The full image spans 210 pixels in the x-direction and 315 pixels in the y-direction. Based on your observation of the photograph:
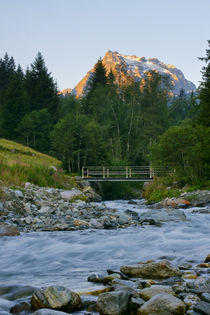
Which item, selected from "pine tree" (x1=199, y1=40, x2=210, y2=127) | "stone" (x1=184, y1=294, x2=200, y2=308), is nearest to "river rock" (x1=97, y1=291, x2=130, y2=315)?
"stone" (x1=184, y1=294, x2=200, y2=308)

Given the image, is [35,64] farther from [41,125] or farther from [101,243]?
[101,243]

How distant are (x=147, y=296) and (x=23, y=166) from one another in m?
15.5

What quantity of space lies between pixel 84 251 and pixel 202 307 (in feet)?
12.7

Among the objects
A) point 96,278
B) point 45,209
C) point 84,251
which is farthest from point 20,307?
point 45,209

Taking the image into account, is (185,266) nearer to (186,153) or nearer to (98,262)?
(98,262)

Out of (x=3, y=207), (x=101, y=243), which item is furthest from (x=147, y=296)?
(x=3, y=207)

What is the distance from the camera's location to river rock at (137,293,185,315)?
3.41 metres

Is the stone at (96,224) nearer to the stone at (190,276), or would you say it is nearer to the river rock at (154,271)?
the river rock at (154,271)

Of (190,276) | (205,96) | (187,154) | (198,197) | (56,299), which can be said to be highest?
(205,96)

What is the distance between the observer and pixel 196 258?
6.11 meters

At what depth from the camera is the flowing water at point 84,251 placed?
5.21 metres

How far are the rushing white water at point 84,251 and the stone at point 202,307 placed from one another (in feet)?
5.34

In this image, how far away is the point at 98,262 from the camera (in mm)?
6129

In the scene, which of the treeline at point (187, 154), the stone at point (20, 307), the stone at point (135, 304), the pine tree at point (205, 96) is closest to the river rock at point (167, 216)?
the stone at point (135, 304)
